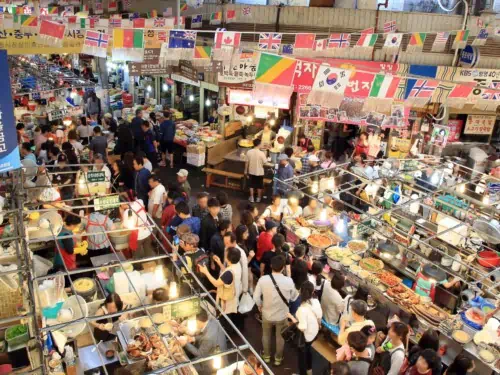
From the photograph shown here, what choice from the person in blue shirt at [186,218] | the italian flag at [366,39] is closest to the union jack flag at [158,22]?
the italian flag at [366,39]

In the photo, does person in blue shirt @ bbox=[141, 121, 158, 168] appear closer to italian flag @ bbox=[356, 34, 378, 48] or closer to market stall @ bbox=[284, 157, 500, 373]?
market stall @ bbox=[284, 157, 500, 373]

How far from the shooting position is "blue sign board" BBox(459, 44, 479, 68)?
15.1 metres

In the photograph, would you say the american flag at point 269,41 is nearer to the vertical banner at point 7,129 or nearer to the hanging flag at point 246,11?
the hanging flag at point 246,11

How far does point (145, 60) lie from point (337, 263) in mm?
6779

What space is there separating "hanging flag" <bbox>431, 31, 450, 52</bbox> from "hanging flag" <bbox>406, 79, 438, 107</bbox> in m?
4.68

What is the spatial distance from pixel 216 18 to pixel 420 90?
8.74m

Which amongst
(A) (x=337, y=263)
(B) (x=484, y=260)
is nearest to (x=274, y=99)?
(A) (x=337, y=263)

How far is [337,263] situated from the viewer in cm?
933

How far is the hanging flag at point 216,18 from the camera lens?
1589cm

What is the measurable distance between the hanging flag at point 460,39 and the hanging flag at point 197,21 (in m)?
8.67

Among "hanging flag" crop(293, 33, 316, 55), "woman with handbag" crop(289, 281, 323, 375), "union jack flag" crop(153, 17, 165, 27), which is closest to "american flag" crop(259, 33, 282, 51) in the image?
"hanging flag" crop(293, 33, 316, 55)

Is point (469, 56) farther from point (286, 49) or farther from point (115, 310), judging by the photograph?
point (115, 310)

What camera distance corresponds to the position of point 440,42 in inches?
571

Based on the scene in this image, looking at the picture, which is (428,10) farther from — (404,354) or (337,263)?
(404,354)
